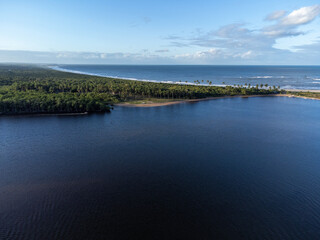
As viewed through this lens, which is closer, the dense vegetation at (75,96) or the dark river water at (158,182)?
the dark river water at (158,182)

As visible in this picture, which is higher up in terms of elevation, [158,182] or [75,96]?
[75,96]

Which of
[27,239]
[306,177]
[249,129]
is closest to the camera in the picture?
[27,239]

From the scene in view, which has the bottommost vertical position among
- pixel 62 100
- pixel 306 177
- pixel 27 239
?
pixel 27 239

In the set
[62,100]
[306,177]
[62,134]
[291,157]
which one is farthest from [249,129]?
[62,100]

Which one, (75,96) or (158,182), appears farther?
(75,96)

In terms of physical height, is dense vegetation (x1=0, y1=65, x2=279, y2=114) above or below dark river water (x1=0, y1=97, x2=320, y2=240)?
above

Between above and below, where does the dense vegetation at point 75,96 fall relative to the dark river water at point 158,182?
above

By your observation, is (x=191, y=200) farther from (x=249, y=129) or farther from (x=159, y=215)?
(x=249, y=129)

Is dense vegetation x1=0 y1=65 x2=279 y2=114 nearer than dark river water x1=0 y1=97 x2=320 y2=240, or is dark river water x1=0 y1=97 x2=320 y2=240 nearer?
dark river water x1=0 y1=97 x2=320 y2=240
